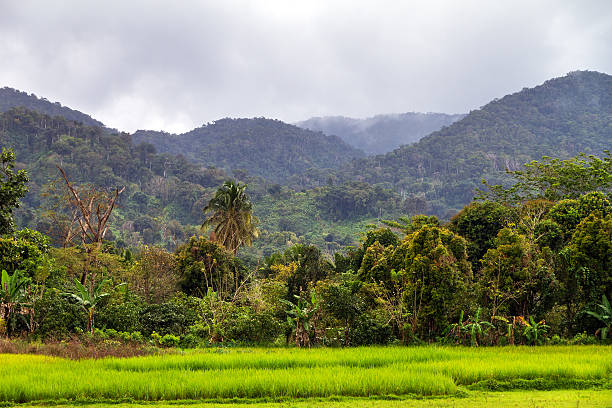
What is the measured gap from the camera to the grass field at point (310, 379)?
362 inches

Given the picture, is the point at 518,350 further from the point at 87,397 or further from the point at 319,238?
the point at 319,238

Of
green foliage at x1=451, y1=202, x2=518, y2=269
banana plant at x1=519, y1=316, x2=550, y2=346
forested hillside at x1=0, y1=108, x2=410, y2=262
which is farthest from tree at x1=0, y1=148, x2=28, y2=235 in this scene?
forested hillside at x1=0, y1=108, x2=410, y2=262

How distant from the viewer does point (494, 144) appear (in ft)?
479

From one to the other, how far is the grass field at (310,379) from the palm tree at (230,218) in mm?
25354

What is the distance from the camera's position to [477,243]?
24531 millimetres

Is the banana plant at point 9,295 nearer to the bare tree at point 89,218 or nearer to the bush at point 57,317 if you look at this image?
the bush at point 57,317

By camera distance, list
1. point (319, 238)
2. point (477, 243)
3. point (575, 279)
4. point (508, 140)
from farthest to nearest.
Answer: point (508, 140) < point (319, 238) < point (477, 243) < point (575, 279)

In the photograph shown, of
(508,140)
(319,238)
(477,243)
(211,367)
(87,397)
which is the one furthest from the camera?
(508,140)

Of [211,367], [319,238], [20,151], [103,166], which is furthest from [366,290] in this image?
[20,151]

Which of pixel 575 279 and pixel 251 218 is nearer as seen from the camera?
pixel 575 279

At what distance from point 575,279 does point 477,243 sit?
354 inches

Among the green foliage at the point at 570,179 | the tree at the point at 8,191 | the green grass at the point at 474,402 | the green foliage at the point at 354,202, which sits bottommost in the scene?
the green grass at the point at 474,402

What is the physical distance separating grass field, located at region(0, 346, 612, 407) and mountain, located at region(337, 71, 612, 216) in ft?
353

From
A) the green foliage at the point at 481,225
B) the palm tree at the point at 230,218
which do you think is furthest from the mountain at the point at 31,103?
the green foliage at the point at 481,225
